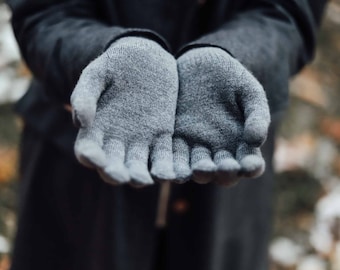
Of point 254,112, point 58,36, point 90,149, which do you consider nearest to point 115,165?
point 90,149

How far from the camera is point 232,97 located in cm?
A: 59

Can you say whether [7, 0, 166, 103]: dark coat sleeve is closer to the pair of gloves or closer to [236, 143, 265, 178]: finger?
the pair of gloves

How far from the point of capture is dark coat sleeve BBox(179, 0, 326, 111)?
2.25 feet

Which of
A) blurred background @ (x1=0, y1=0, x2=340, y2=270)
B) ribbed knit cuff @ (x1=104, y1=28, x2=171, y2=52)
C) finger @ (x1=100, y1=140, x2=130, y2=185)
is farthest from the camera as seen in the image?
blurred background @ (x1=0, y1=0, x2=340, y2=270)

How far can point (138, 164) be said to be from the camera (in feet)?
1.74

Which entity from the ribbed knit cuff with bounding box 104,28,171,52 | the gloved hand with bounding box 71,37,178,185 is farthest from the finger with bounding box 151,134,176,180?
the ribbed knit cuff with bounding box 104,28,171,52

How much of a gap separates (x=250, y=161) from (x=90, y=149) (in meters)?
0.13

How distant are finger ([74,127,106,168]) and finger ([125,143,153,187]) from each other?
0.03 metres

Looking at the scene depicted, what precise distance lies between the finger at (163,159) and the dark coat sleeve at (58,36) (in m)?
0.14

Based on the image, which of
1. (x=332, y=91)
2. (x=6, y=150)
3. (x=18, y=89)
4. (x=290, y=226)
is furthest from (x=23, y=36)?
(x=332, y=91)

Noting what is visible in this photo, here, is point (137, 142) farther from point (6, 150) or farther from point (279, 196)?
point (279, 196)

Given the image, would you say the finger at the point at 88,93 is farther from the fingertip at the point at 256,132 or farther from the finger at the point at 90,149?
the fingertip at the point at 256,132

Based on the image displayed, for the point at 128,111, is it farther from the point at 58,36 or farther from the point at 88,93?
the point at 58,36

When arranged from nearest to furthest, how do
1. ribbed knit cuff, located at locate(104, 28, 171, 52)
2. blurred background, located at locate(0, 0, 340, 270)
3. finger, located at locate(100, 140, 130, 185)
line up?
finger, located at locate(100, 140, 130, 185)
ribbed knit cuff, located at locate(104, 28, 171, 52)
blurred background, located at locate(0, 0, 340, 270)
